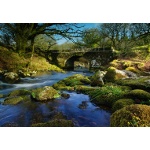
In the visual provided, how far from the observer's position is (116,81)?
426cm

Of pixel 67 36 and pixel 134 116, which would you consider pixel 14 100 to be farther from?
pixel 134 116

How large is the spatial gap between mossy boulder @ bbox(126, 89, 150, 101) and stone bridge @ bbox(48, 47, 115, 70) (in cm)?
71

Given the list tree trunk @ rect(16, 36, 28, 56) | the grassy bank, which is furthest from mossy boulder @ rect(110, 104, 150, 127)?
tree trunk @ rect(16, 36, 28, 56)

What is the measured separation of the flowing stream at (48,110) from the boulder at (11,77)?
0.08m

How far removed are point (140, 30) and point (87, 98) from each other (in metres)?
1.35

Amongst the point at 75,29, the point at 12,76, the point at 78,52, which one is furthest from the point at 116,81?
the point at 12,76

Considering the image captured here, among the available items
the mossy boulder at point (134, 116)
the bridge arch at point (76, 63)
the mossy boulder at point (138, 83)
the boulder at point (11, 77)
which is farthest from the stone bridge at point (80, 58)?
the mossy boulder at point (134, 116)

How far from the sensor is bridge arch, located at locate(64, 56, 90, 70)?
4.45 m

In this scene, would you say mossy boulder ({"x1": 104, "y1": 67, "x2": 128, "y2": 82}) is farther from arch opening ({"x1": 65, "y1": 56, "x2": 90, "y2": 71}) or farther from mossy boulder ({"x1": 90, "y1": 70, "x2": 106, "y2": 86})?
arch opening ({"x1": 65, "y1": 56, "x2": 90, "y2": 71})

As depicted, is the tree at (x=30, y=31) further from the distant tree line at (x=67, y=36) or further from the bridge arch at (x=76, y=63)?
the bridge arch at (x=76, y=63)

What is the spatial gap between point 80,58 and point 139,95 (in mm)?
1209

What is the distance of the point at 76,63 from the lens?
4.50m
